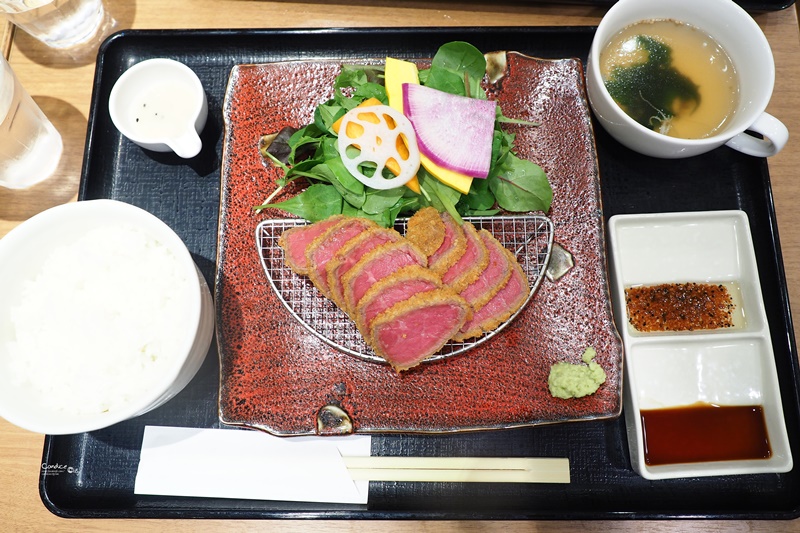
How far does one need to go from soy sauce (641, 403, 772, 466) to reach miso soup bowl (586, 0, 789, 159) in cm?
109

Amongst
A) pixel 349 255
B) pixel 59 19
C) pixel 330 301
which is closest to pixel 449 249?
pixel 349 255

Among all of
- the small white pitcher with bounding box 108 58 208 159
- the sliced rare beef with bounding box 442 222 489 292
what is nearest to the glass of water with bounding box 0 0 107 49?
the small white pitcher with bounding box 108 58 208 159

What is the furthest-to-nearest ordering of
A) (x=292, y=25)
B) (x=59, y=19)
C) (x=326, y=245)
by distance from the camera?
(x=292, y=25) < (x=59, y=19) < (x=326, y=245)

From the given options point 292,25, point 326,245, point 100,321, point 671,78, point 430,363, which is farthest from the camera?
point 292,25

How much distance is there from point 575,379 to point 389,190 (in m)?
1.08

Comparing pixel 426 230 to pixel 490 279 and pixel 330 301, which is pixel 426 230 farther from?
pixel 330 301

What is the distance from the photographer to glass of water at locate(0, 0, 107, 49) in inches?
95.3

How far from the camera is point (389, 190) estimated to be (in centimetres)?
218

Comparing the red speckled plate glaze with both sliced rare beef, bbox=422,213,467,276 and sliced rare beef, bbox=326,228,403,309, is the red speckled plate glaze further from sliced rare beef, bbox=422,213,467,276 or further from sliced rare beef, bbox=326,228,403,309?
sliced rare beef, bbox=422,213,467,276

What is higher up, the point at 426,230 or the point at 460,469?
the point at 426,230

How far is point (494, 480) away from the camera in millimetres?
2143

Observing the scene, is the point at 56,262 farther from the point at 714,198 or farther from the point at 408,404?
the point at 714,198

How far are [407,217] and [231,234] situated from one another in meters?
0.77

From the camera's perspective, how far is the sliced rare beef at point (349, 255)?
2062 millimetres
